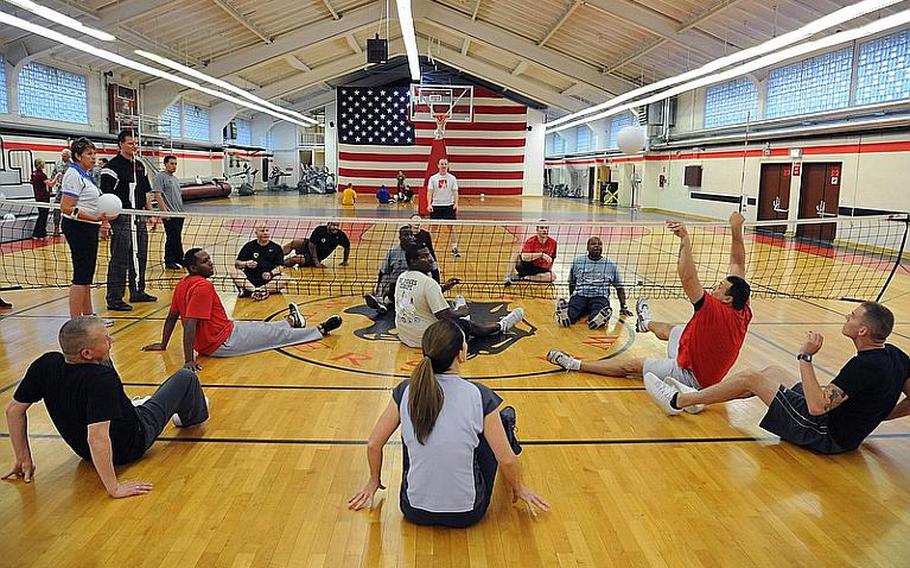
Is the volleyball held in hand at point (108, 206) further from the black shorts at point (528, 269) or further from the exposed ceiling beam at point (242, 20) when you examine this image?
the exposed ceiling beam at point (242, 20)

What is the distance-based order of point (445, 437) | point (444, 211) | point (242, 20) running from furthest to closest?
1. point (242, 20)
2. point (444, 211)
3. point (445, 437)

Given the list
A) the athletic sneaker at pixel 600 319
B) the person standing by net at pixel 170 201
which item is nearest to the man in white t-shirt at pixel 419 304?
the athletic sneaker at pixel 600 319

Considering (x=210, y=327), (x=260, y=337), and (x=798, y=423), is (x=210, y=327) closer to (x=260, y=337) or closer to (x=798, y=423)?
(x=260, y=337)

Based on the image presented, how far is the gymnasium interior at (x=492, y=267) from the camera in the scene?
3588 millimetres

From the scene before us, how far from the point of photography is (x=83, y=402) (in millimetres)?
3709

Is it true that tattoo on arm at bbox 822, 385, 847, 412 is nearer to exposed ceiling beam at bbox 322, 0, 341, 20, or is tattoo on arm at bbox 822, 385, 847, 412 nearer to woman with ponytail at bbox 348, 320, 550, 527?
woman with ponytail at bbox 348, 320, 550, 527

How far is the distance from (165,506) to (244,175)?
36575 mm

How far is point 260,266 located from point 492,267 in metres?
4.64

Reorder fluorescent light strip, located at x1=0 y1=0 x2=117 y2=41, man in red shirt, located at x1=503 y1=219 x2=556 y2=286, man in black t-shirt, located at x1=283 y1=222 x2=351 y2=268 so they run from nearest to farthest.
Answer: man in red shirt, located at x1=503 y1=219 x2=556 y2=286 → fluorescent light strip, located at x1=0 y1=0 x2=117 y2=41 → man in black t-shirt, located at x1=283 y1=222 x2=351 y2=268

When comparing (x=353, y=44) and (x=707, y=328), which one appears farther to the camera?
(x=353, y=44)

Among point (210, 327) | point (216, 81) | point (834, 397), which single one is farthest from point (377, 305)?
point (216, 81)

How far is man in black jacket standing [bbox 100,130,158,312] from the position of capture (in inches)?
340

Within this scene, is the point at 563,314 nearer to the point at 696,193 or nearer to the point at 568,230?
the point at 568,230

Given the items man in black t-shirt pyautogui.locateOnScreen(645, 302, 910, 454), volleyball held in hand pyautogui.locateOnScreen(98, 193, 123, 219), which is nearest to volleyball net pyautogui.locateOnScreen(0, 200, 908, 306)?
volleyball held in hand pyautogui.locateOnScreen(98, 193, 123, 219)
